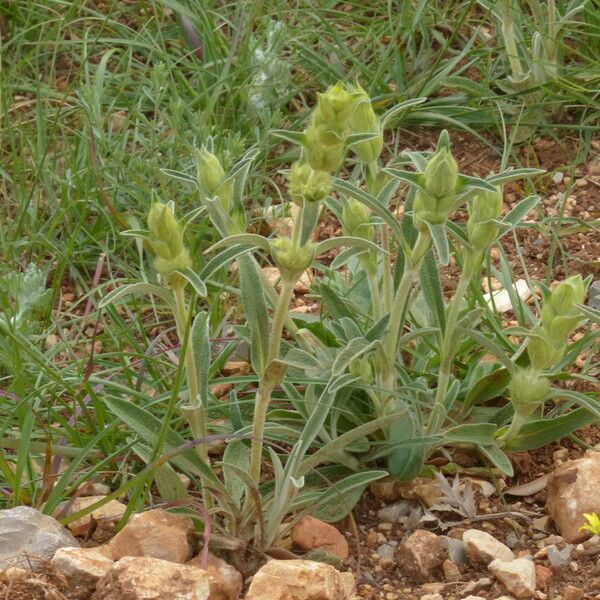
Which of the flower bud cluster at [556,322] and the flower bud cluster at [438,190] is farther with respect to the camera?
the flower bud cluster at [556,322]

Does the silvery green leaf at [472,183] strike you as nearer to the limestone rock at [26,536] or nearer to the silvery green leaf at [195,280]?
the silvery green leaf at [195,280]

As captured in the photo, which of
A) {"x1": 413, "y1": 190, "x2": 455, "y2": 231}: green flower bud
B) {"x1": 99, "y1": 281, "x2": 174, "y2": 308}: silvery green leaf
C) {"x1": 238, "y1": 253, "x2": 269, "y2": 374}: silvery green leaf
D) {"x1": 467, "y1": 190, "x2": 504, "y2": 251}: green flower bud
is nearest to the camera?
{"x1": 99, "y1": 281, "x2": 174, "y2": 308}: silvery green leaf

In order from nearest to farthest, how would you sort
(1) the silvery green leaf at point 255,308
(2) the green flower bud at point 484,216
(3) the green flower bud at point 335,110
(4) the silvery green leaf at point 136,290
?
(3) the green flower bud at point 335,110
(4) the silvery green leaf at point 136,290
(1) the silvery green leaf at point 255,308
(2) the green flower bud at point 484,216

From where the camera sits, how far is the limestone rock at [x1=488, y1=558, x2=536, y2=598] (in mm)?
1989

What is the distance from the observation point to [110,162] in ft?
10.3

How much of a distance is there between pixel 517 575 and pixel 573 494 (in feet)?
0.91

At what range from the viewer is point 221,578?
6.45ft

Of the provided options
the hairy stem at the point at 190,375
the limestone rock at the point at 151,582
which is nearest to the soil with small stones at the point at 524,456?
the limestone rock at the point at 151,582

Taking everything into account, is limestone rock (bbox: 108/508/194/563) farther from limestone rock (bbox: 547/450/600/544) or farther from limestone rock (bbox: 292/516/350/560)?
limestone rock (bbox: 547/450/600/544)

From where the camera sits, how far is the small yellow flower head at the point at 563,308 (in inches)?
82.4

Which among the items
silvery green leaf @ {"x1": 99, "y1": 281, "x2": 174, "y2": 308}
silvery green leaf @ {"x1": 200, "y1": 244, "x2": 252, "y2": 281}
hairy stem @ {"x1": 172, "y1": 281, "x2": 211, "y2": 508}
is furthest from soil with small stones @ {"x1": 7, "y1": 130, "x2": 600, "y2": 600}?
silvery green leaf @ {"x1": 200, "y1": 244, "x2": 252, "y2": 281}

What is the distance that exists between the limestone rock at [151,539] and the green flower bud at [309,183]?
0.65 m

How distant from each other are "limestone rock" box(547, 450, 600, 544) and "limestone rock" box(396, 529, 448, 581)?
0.24 metres

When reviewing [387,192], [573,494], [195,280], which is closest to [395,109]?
[387,192]
